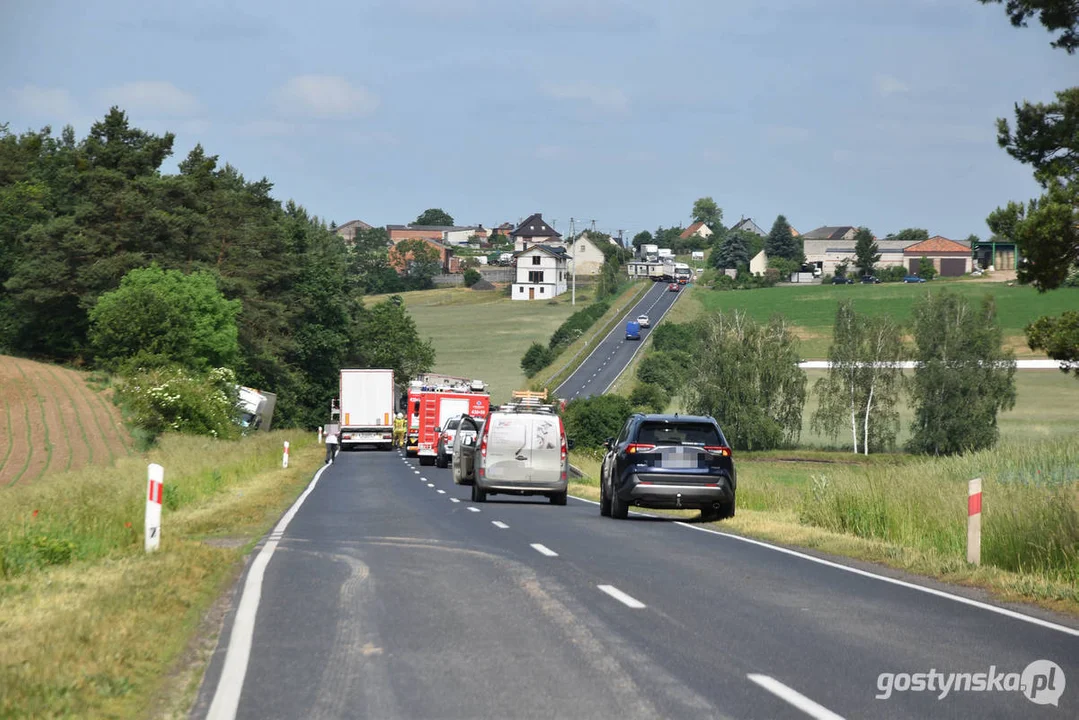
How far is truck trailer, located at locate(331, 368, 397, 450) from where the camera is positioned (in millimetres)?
67625

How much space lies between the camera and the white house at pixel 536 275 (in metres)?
184

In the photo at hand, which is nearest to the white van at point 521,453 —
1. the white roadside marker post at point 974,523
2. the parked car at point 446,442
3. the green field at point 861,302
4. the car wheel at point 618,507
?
the car wheel at point 618,507

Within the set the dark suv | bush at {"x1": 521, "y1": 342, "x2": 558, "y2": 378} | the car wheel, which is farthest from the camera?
bush at {"x1": 521, "y1": 342, "x2": 558, "y2": 378}

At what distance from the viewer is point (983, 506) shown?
1741cm

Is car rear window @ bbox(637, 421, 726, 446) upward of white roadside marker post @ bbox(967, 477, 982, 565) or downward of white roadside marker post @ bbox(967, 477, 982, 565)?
upward

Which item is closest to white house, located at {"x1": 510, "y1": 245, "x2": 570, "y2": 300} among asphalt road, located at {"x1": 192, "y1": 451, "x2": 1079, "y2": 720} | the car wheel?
the car wheel

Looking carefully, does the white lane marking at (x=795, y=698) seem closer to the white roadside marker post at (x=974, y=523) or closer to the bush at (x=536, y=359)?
the white roadside marker post at (x=974, y=523)

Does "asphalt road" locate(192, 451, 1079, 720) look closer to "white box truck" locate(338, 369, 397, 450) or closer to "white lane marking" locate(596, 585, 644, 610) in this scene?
"white lane marking" locate(596, 585, 644, 610)

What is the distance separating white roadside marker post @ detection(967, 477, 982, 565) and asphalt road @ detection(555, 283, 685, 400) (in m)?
79.8

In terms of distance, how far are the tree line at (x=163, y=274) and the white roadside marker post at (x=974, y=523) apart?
186ft

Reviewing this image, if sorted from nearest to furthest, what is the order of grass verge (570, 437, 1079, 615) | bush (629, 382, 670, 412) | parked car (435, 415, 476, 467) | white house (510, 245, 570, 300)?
grass verge (570, 437, 1079, 615) < parked car (435, 415, 476, 467) < bush (629, 382, 670, 412) < white house (510, 245, 570, 300)

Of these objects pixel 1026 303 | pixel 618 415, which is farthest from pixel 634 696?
pixel 1026 303

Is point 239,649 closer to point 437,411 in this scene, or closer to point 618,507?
point 618,507

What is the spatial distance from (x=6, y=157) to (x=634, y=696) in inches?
4271
